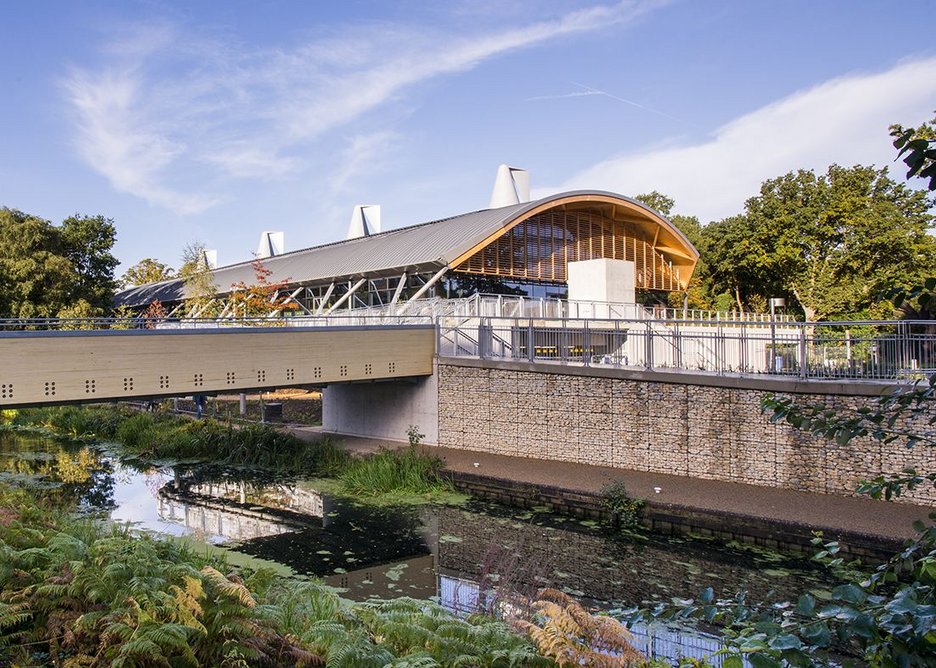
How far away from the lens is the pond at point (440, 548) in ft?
29.4

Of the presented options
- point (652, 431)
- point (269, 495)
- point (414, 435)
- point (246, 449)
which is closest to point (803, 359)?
point (652, 431)

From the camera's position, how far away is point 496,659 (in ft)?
16.4

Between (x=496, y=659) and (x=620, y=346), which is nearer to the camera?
(x=496, y=659)

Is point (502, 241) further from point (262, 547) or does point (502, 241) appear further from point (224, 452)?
point (262, 547)

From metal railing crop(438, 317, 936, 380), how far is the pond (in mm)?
3989

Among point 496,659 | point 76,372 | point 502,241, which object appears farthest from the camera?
point 502,241

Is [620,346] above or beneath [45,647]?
above

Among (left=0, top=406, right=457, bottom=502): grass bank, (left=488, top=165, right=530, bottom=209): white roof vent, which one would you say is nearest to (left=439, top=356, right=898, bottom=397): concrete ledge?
(left=0, top=406, right=457, bottom=502): grass bank

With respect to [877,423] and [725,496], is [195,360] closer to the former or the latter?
[725,496]

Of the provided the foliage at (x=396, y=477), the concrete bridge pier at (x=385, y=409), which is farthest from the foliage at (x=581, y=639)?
the concrete bridge pier at (x=385, y=409)

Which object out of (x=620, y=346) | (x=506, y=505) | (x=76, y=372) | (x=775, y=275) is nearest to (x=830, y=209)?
(x=775, y=275)

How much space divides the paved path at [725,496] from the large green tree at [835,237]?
23044 millimetres

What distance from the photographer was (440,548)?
11.1 meters

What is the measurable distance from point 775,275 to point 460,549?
111 ft
